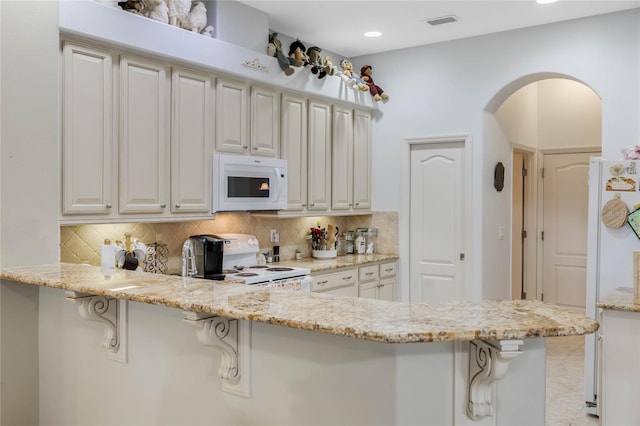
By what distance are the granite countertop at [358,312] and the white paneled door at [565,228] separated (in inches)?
214

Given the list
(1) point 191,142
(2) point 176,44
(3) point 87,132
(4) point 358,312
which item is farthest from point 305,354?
(2) point 176,44

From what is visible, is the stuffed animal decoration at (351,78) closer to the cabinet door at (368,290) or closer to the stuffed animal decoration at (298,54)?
the stuffed animal decoration at (298,54)

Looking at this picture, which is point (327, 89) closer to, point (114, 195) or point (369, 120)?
point (369, 120)

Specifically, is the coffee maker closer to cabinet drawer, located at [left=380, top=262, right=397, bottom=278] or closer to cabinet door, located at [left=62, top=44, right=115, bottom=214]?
cabinet door, located at [left=62, top=44, right=115, bottom=214]

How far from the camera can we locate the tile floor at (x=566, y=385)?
3.72m

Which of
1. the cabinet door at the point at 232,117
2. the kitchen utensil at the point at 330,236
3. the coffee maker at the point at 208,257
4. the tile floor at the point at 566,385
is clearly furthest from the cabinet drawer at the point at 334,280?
the tile floor at the point at 566,385

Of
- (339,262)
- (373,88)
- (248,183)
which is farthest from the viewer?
(373,88)

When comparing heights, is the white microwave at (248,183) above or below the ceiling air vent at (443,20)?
below

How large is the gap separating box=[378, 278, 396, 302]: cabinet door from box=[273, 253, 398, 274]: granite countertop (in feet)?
0.71

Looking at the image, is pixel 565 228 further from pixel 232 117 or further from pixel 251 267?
pixel 232 117

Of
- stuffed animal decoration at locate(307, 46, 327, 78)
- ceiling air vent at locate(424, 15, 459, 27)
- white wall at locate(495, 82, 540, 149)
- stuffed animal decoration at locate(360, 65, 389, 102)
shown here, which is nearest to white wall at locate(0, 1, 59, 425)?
stuffed animal decoration at locate(307, 46, 327, 78)

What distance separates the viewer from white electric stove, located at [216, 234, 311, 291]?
411cm

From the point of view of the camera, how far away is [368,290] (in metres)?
5.21

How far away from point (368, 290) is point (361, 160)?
4.35 feet
